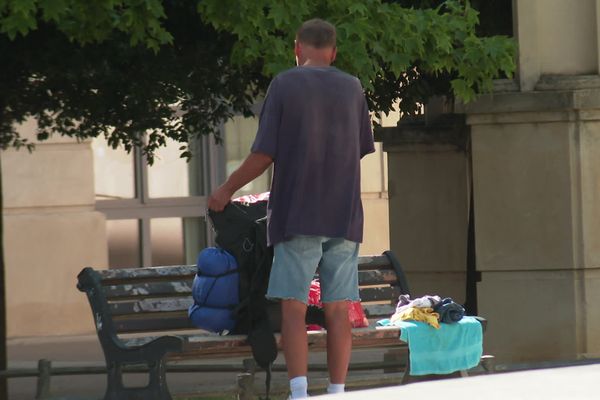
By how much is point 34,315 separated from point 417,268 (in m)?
6.92

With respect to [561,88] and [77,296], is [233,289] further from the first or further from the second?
[77,296]

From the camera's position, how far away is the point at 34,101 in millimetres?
10469

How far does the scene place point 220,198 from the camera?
6.76 metres

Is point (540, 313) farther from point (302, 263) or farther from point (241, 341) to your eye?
point (302, 263)

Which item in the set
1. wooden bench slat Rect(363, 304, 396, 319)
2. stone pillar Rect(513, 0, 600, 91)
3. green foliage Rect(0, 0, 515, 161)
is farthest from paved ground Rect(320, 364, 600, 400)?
stone pillar Rect(513, 0, 600, 91)

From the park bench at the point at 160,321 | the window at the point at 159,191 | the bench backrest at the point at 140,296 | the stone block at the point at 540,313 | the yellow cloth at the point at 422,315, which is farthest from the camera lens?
the window at the point at 159,191

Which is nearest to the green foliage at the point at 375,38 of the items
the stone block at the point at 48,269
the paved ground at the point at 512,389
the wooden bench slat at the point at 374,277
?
the wooden bench slat at the point at 374,277

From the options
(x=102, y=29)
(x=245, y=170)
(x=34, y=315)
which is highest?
(x=102, y=29)

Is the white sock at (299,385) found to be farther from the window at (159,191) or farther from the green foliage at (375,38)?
the window at (159,191)

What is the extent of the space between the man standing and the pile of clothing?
87 centimetres

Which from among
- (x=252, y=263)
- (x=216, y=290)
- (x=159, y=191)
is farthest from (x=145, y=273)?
(x=159, y=191)

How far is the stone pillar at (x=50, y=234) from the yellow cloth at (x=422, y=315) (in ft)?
35.1

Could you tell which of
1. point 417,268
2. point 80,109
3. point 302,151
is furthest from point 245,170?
point 417,268

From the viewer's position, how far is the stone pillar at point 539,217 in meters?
10.3
